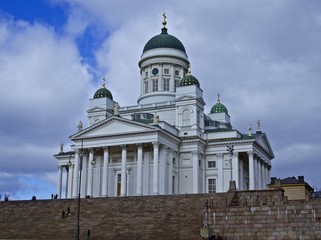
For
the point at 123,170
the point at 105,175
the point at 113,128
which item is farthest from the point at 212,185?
the point at 113,128

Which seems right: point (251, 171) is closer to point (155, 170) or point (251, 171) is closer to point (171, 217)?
point (155, 170)

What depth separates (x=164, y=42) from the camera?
70812 millimetres

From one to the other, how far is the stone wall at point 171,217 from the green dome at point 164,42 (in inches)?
1301

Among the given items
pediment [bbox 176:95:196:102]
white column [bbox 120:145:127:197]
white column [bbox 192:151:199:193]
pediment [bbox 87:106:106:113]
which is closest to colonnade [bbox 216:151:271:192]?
white column [bbox 192:151:199:193]

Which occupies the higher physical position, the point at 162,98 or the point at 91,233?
the point at 162,98

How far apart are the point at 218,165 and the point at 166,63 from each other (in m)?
17.7

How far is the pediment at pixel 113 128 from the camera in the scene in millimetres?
55969

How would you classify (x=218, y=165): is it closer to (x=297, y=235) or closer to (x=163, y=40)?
(x=163, y=40)

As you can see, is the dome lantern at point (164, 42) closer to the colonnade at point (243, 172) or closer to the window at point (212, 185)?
the colonnade at point (243, 172)

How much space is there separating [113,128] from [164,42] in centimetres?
1884

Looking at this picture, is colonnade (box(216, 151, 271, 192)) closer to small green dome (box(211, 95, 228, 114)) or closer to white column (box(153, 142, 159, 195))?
white column (box(153, 142, 159, 195))

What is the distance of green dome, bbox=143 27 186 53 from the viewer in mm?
70875

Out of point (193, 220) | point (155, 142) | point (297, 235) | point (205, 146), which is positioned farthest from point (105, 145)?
point (297, 235)

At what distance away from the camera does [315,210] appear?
31.0 m
